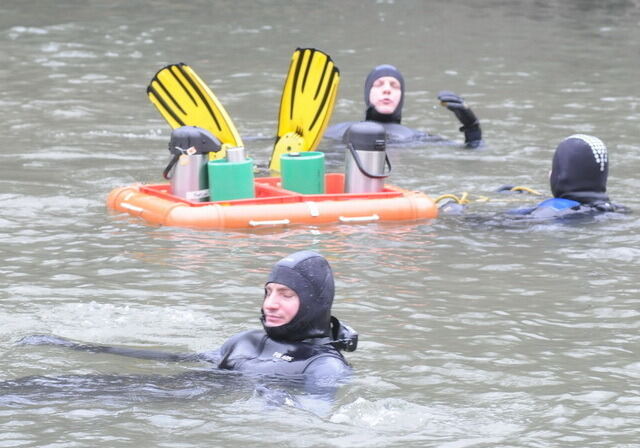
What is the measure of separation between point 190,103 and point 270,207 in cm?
145

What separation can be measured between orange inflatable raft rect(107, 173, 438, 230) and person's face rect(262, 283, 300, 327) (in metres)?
3.45

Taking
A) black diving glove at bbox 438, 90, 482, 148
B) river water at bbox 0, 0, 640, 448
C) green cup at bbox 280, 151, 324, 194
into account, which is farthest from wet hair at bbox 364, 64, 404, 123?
green cup at bbox 280, 151, 324, 194

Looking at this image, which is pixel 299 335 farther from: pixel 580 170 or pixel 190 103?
pixel 190 103

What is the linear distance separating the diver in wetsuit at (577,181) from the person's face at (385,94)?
3.36 m

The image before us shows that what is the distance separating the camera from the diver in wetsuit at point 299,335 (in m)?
6.38

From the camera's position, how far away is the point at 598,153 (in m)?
10.1

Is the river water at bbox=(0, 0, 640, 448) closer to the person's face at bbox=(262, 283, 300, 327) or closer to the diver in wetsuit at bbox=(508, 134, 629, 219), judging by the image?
the diver in wetsuit at bbox=(508, 134, 629, 219)

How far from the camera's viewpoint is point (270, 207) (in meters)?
10.1

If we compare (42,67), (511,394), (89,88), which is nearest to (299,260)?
(511,394)

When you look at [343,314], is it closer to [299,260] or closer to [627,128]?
[299,260]

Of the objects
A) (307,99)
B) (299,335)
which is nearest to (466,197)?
(307,99)

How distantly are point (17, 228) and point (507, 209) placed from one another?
3593mm

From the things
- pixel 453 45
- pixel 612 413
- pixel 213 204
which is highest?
pixel 453 45

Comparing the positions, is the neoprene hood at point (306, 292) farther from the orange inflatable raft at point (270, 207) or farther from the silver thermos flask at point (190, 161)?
the silver thermos flask at point (190, 161)
